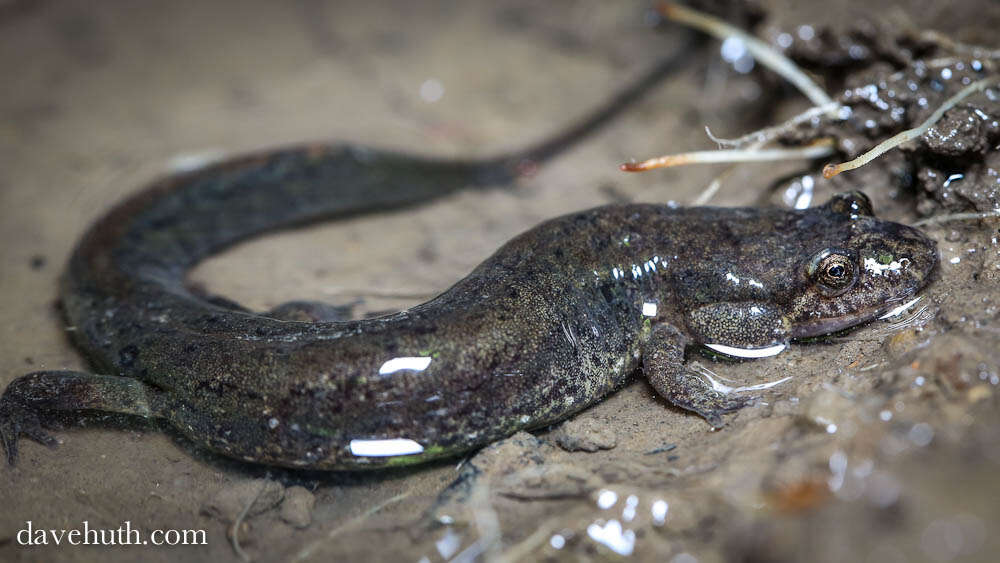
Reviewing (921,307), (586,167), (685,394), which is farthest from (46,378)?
(921,307)

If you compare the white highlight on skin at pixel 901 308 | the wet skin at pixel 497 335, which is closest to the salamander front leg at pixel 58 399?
the wet skin at pixel 497 335

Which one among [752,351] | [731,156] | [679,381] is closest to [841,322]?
[752,351]

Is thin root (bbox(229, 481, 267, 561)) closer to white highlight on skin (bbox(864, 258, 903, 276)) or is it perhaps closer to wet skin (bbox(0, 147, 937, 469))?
wet skin (bbox(0, 147, 937, 469))

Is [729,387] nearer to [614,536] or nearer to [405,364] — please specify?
[614,536]

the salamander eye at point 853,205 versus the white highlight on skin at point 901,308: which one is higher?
the salamander eye at point 853,205

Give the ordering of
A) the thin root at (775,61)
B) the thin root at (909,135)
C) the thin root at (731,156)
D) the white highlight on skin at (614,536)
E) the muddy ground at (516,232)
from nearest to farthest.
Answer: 1. the muddy ground at (516,232)
2. the white highlight on skin at (614,536)
3. the thin root at (909,135)
4. the thin root at (731,156)
5. the thin root at (775,61)

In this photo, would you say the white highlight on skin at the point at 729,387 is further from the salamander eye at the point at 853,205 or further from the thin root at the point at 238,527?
the thin root at the point at 238,527

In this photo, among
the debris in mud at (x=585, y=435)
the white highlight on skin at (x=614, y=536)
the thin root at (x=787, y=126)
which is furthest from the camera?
the thin root at (x=787, y=126)
